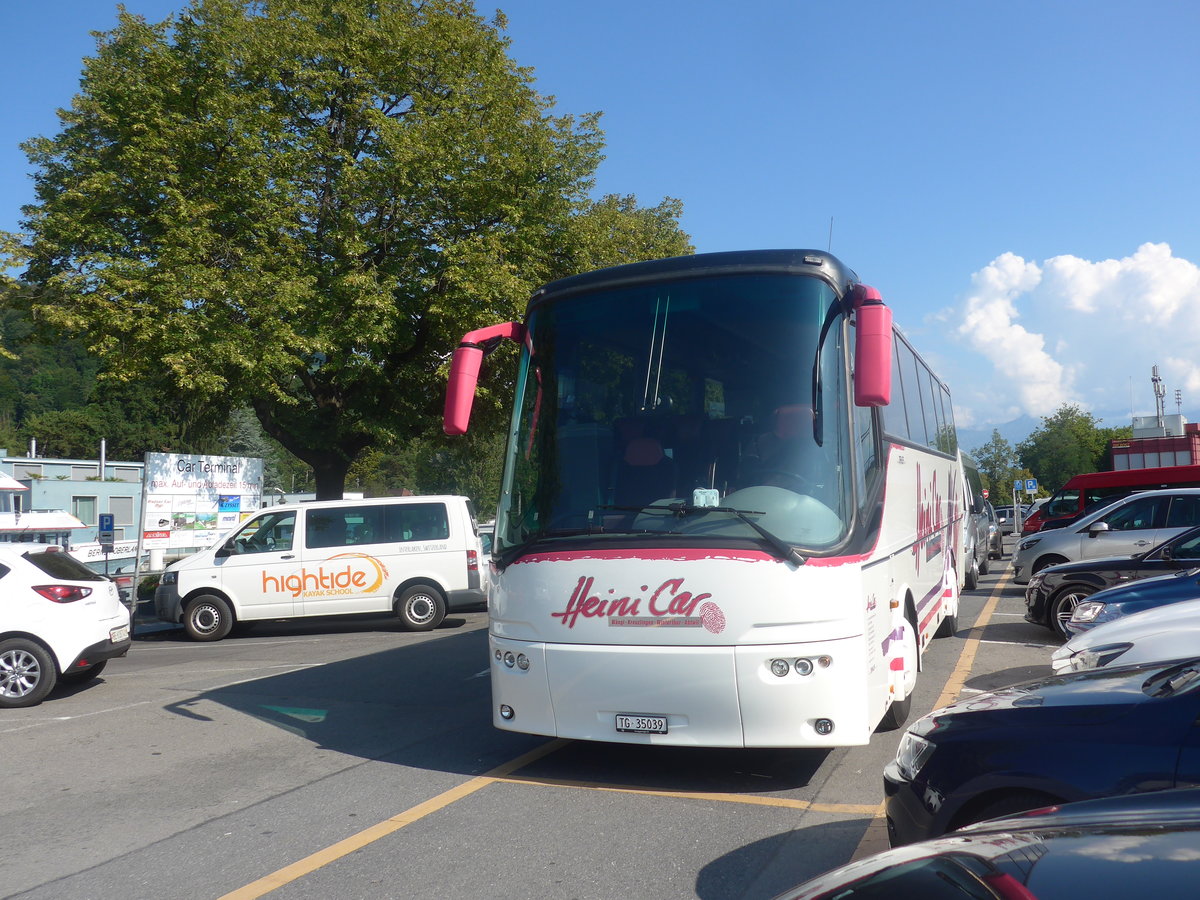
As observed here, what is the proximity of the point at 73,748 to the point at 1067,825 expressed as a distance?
8034mm

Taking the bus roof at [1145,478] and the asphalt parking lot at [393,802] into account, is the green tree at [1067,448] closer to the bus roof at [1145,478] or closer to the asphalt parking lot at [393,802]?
the bus roof at [1145,478]

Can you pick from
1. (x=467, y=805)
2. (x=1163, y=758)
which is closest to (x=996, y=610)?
(x=467, y=805)

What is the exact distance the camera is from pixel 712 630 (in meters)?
5.92

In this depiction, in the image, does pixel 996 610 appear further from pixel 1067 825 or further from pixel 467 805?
pixel 1067 825

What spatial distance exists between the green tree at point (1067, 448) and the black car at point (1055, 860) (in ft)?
326

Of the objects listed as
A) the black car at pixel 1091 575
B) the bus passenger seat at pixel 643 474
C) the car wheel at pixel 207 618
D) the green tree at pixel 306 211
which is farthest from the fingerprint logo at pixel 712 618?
the green tree at pixel 306 211

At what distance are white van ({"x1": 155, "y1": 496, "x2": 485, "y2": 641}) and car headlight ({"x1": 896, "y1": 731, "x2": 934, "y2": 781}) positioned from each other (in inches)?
476

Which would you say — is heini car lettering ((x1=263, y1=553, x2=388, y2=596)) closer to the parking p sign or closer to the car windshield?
Result: the car windshield

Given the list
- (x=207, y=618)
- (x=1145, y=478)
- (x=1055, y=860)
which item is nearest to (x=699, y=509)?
(x=1055, y=860)

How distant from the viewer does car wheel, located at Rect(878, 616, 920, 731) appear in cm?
731

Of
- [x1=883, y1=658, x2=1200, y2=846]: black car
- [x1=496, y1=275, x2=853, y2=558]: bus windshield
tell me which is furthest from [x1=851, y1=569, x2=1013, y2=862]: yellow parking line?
[x1=496, y1=275, x2=853, y2=558]: bus windshield

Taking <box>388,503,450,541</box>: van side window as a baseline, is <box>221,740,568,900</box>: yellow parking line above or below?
below

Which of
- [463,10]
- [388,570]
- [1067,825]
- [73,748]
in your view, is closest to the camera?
[1067,825]

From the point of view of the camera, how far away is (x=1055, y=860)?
2105 millimetres
